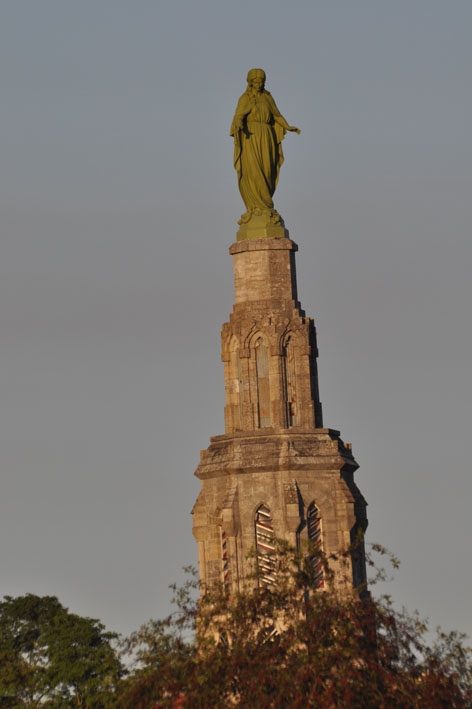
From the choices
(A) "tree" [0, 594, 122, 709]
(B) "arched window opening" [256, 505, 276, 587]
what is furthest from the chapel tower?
(A) "tree" [0, 594, 122, 709]

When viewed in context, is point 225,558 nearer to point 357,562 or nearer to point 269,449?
point 269,449

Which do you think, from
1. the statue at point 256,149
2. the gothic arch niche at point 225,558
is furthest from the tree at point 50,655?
the statue at point 256,149

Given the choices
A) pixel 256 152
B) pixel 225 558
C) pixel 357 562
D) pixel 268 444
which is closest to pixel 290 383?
pixel 268 444

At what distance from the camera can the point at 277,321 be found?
273 feet

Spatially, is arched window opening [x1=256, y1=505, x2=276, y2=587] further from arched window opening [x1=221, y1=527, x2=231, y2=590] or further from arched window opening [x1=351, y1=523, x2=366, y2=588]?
arched window opening [x1=351, y1=523, x2=366, y2=588]

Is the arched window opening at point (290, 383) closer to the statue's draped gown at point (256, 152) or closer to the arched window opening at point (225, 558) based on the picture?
the arched window opening at point (225, 558)

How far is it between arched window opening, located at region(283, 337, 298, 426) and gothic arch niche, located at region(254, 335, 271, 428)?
1.84ft

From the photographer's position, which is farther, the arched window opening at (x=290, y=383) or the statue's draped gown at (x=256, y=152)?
the statue's draped gown at (x=256, y=152)

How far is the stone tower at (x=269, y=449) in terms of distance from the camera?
267ft

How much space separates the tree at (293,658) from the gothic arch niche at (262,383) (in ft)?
32.7

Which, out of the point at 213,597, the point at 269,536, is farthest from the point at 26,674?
the point at 213,597

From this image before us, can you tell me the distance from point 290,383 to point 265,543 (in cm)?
483

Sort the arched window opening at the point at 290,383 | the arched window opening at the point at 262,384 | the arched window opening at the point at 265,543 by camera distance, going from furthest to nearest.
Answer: the arched window opening at the point at 262,384, the arched window opening at the point at 290,383, the arched window opening at the point at 265,543

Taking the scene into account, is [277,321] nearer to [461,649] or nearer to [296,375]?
[296,375]
